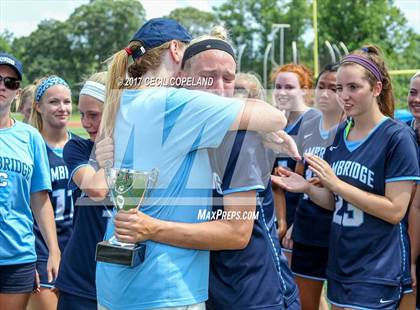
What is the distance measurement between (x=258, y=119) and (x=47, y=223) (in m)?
2.01

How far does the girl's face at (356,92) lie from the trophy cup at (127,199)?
1.38 metres

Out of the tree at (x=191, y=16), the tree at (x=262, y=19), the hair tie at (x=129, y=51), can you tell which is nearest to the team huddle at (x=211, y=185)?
the hair tie at (x=129, y=51)

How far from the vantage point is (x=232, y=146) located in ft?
6.44

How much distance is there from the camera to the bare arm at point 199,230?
1.89 m

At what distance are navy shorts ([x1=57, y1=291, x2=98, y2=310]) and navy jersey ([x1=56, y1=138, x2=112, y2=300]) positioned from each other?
0.08 feet

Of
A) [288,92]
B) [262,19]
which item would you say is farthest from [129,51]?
[262,19]

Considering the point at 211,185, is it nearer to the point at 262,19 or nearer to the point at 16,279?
the point at 16,279

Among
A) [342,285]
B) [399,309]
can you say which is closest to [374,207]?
[342,285]

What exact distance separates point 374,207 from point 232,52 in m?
1.09

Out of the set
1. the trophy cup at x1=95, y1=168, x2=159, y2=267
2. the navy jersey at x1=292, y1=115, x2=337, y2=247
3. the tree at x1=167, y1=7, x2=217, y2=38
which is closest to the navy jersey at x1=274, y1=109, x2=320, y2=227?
the navy jersey at x1=292, y1=115, x2=337, y2=247

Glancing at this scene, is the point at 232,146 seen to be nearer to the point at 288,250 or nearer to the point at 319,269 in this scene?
the point at 319,269

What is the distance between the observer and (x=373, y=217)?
9.42ft

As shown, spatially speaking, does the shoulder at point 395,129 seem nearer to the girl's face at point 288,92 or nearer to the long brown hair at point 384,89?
the long brown hair at point 384,89

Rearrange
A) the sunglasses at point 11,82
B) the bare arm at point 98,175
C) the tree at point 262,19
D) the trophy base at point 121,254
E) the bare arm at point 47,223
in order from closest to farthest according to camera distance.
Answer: the trophy base at point 121,254
the bare arm at point 98,175
the sunglasses at point 11,82
the bare arm at point 47,223
the tree at point 262,19
